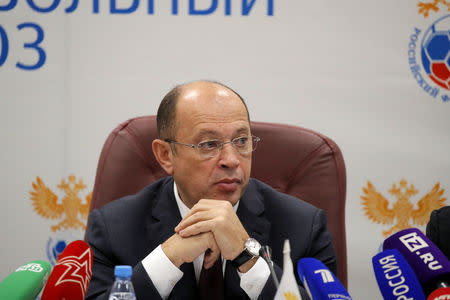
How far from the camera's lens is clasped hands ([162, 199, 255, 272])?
1.75m

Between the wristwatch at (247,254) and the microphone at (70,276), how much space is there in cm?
58

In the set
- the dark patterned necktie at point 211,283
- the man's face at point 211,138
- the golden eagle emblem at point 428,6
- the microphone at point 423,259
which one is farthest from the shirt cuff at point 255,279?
the golden eagle emblem at point 428,6

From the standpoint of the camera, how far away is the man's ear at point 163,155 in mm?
2273

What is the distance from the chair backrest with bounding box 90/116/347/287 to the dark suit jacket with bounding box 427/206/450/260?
61 centimetres

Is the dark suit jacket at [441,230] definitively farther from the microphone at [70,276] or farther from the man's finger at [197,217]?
the microphone at [70,276]

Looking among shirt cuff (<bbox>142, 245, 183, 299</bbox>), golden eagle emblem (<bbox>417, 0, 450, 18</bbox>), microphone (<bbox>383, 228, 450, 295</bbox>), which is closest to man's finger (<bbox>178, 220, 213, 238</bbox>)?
shirt cuff (<bbox>142, 245, 183, 299</bbox>)

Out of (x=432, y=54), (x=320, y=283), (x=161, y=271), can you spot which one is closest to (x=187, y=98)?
(x=161, y=271)

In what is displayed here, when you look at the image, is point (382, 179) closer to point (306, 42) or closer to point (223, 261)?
point (306, 42)

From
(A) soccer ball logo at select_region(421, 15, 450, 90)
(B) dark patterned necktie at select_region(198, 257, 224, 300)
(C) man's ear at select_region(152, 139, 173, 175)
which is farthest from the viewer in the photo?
(A) soccer ball logo at select_region(421, 15, 450, 90)

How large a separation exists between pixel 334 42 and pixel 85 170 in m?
1.62

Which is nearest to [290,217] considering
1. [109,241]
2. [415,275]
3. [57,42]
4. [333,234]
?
[333,234]

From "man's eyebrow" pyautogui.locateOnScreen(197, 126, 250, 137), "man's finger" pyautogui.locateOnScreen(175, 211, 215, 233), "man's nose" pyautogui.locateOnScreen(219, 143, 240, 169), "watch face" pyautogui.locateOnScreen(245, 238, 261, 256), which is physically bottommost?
"watch face" pyautogui.locateOnScreen(245, 238, 261, 256)

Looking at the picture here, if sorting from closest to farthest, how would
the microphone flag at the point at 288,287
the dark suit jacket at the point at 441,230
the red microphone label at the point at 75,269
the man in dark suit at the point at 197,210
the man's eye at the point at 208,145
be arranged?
the microphone flag at the point at 288,287 < the red microphone label at the point at 75,269 < the dark suit jacket at the point at 441,230 < the man in dark suit at the point at 197,210 < the man's eye at the point at 208,145

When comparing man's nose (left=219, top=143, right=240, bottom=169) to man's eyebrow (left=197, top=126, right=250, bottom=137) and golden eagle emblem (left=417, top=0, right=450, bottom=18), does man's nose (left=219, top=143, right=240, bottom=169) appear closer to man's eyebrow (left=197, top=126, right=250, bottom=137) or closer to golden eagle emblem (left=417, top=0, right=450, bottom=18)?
man's eyebrow (left=197, top=126, right=250, bottom=137)
